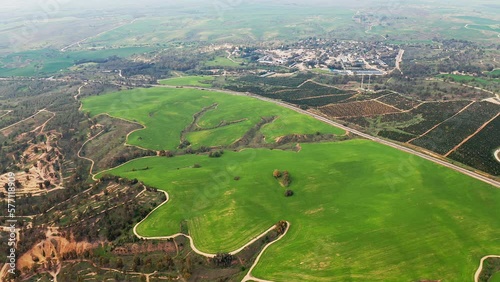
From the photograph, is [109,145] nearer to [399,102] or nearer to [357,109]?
[357,109]

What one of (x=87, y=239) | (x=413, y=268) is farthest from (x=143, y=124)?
(x=413, y=268)

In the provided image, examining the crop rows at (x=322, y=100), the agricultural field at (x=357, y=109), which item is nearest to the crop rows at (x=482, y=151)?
the agricultural field at (x=357, y=109)

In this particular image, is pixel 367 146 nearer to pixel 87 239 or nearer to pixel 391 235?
pixel 391 235

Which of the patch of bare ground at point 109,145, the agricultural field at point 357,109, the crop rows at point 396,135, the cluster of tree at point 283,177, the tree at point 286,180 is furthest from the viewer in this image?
the agricultural field at point 357,109

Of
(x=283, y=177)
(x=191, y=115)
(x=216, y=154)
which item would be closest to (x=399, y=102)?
(x=283, y=177)

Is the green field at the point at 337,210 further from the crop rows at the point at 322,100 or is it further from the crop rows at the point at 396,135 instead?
the crop rows at the point at 322,100

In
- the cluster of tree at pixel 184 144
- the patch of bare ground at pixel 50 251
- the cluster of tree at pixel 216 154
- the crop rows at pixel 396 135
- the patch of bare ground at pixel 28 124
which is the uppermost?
the crop rows at pixel 396 135

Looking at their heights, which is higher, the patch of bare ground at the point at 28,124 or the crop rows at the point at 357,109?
the crop rows at the point at 357,109
